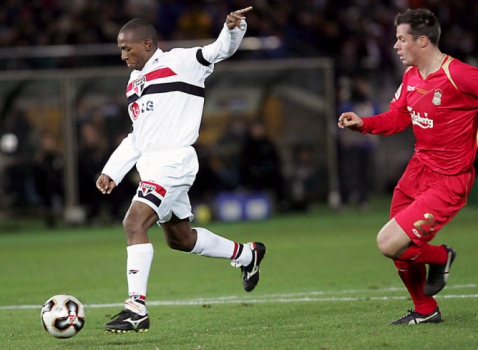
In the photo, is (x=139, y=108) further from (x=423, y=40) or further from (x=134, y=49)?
(x=423, y=40)

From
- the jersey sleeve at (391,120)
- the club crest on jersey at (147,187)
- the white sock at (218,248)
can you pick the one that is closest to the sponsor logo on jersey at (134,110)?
the club crest on jersey at (147,187)

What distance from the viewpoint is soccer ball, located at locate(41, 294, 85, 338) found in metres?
6.16

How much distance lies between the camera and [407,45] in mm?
6398

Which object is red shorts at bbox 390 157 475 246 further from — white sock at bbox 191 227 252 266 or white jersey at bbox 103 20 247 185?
white jersey at bbox 103 20 247 185

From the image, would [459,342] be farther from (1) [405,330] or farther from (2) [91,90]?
(2) [91,90]

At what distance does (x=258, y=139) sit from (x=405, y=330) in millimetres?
11889

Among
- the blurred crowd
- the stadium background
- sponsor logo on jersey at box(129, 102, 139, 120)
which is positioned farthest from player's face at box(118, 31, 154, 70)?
the blurred crowd

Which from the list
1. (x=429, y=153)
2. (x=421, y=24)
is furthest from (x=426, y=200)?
(x=421, y=24)

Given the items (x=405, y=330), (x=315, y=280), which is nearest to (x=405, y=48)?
(x=405, y=330)

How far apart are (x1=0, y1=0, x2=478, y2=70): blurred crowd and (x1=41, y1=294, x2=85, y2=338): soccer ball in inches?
518

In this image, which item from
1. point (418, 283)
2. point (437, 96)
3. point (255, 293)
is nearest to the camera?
point (437, 96)

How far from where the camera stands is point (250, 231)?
15.6 meters

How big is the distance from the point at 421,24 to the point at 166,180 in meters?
2.23

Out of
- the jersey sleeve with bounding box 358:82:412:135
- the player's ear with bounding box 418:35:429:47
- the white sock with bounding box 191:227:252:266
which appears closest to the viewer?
the player's ear with bounding box 418:35:429:47
